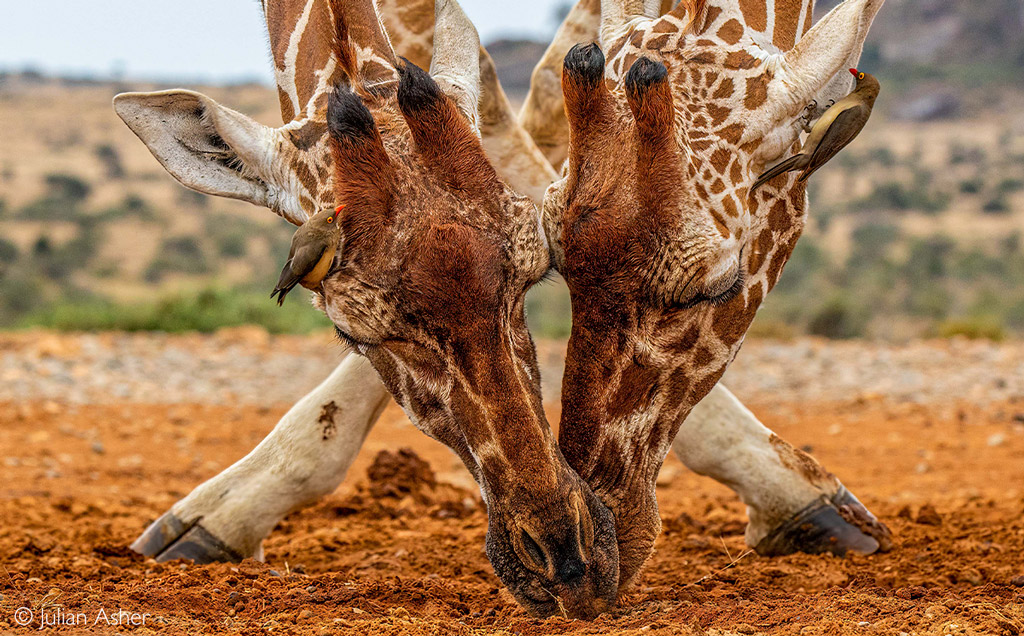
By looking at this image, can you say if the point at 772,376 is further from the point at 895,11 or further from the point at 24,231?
the point at 895,11

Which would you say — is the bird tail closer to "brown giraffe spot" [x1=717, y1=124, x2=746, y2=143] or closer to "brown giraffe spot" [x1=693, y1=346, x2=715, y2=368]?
"brown giraffe spot" [x1=717, y1=124, x2=746, y2=143]

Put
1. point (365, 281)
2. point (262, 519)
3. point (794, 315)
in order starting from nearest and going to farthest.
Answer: point (365, 281)
point (262, 519)
point (794, 315)

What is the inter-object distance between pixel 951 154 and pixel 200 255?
32245 mm

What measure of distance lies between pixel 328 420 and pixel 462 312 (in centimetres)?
179

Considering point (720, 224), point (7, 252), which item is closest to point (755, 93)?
point (720, 224)

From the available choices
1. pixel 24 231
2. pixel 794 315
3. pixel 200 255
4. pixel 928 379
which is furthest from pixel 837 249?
pixel 24 231

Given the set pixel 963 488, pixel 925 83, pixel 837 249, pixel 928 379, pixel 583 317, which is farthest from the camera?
pixel 925 83

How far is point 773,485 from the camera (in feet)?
15.8

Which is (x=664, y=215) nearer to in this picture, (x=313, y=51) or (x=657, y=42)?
(x=657, y=42)

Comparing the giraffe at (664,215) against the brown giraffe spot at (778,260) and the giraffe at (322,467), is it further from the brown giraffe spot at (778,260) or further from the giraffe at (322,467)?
the giraffe at (322,467)

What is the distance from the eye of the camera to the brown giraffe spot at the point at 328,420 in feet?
15.8

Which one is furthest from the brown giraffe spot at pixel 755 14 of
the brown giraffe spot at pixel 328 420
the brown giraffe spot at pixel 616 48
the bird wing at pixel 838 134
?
the brown giraffe spot at pixel 328 420

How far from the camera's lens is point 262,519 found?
4.75 metres

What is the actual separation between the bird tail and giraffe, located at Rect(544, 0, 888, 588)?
0.21 feet
